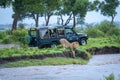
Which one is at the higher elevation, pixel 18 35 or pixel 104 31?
pixel 18 35

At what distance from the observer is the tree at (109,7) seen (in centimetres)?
6975

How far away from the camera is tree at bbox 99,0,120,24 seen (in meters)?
69.8

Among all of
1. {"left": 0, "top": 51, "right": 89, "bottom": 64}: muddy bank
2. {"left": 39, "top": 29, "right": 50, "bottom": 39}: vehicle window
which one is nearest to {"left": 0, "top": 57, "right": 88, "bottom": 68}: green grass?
{"left": 0, "top": 51, "right": 89, "bottom": 64}: muddy bank

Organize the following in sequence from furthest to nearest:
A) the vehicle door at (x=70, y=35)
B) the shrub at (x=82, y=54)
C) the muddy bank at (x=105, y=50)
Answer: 1. the vehicle door at (x=70, y=35)
2. the muddy bank at (x=105, y=50)
3. the shrub at (x=82, y=54)

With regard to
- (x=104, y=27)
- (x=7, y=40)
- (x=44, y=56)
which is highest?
(x=44, y=56)

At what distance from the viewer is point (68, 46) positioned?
30547 mm

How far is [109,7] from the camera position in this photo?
230ft

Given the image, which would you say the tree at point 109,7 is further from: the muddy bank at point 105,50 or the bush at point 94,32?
the muddy bank at point 105,50

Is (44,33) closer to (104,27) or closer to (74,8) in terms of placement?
(104,27)

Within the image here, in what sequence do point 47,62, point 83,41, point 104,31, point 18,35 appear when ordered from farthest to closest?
1. point 104,31
2. point 18,35
3. point 83,41
4. point 47,62

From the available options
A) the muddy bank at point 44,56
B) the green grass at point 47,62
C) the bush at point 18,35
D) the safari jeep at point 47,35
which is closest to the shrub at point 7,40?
the bush at point 18,35

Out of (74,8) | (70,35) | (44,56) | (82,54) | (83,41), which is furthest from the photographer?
(74,8)

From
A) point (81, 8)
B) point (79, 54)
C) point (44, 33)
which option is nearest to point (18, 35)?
point (44, 33)

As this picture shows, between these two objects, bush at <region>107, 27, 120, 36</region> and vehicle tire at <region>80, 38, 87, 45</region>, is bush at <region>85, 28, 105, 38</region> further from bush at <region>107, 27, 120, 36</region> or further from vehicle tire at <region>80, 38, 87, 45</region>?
vehicle tire at <region>80, 38, 87, 45</region>
